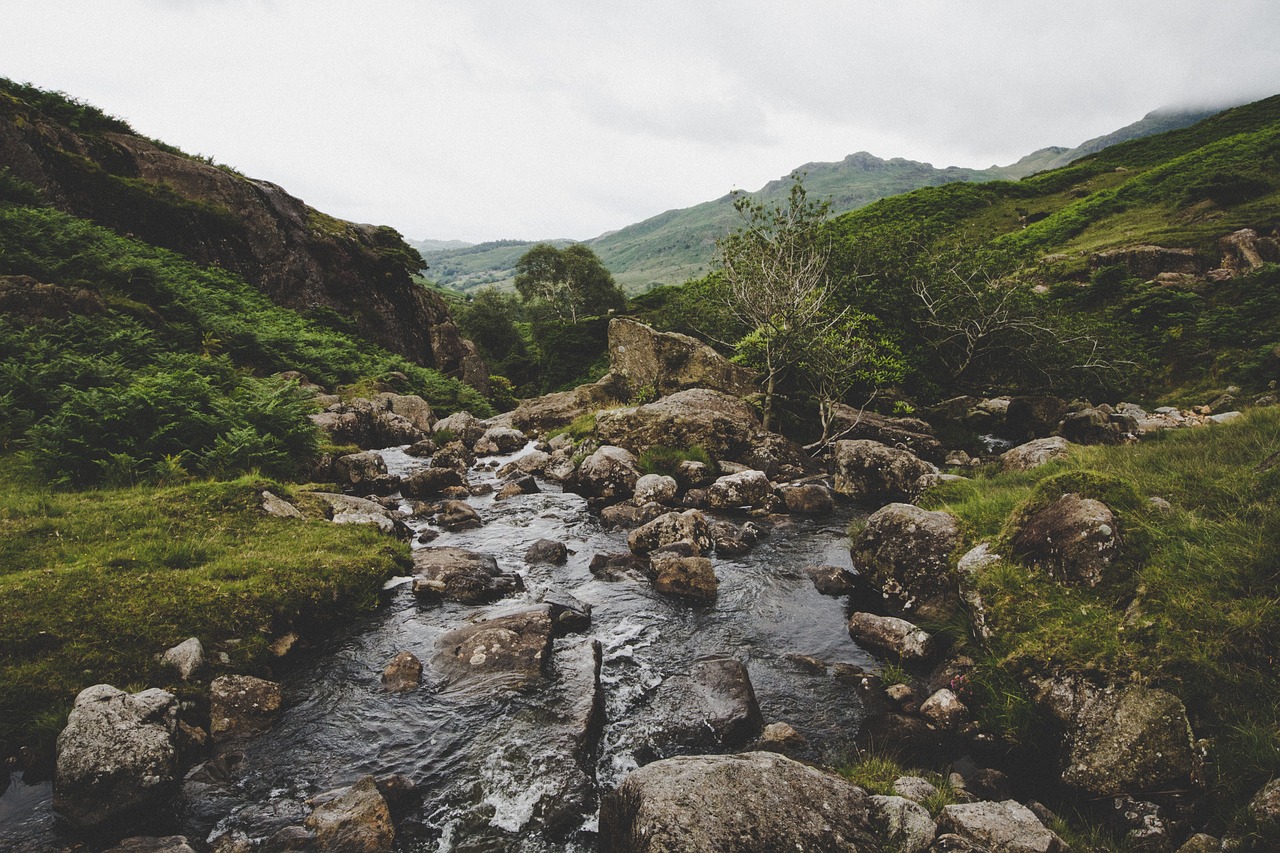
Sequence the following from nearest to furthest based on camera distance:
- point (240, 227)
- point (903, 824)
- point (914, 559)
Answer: point (903, 824), point (914, 559), point (240, 227)

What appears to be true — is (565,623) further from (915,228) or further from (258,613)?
(915,228)

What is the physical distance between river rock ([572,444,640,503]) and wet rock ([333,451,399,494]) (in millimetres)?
7018

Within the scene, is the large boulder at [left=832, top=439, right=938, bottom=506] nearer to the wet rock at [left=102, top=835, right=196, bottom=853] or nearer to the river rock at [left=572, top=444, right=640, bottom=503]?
the river rock at [left=572, top=444, right=640, bottom=503]

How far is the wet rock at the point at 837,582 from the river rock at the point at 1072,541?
3828 millimetres

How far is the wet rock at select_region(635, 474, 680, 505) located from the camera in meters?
17.7

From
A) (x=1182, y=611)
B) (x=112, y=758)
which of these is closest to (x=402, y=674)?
(x=112, y=758)

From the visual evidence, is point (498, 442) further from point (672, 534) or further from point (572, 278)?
point (572, 278)

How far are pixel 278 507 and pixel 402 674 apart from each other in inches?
256

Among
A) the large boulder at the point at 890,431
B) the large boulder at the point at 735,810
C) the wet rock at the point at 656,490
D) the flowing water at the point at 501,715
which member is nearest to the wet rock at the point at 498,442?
the wet rock at the point at 656,490

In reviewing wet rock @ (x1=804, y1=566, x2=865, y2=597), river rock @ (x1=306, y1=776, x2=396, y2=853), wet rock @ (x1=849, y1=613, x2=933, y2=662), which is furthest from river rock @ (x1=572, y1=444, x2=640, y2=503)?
river rock @ (x1=306, y1=776, x2=396, y2=853)

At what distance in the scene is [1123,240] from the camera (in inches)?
1668

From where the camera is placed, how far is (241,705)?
7.36 meters

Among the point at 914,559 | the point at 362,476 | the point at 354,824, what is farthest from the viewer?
the point at 362,476

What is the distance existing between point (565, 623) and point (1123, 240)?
55597 mm
